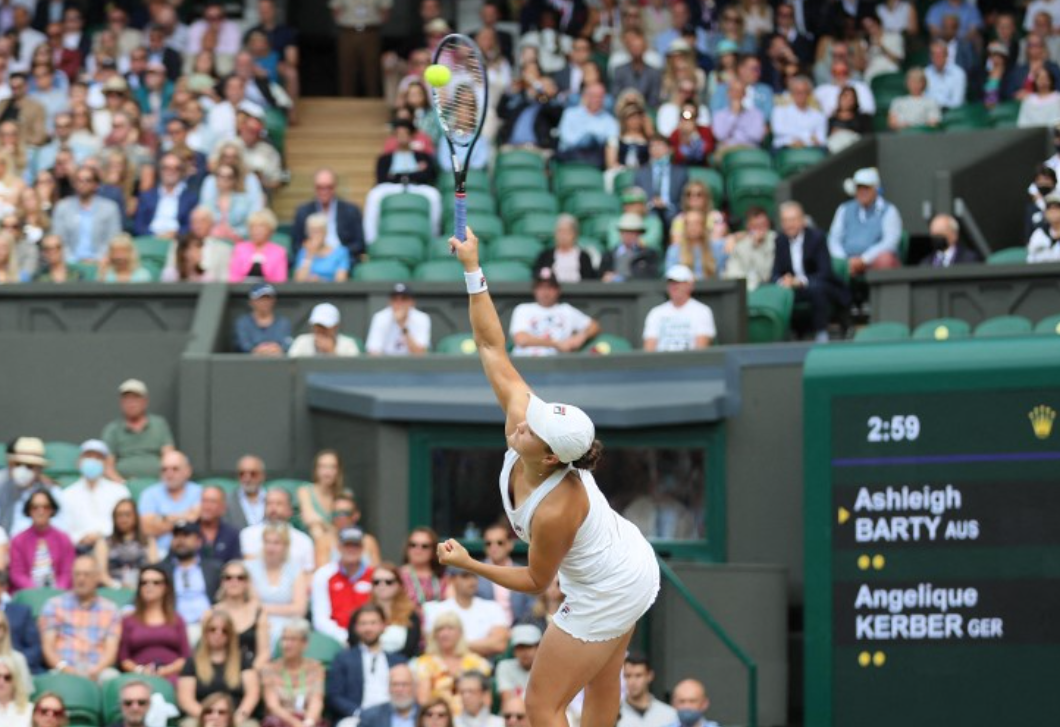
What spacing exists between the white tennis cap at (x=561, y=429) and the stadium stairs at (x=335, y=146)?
512 inches

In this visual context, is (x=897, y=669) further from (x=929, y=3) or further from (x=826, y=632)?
(x=929, y=3)

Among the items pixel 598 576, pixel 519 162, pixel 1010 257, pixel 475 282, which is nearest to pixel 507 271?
pixel 519 162

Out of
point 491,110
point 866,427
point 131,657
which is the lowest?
point 131,657

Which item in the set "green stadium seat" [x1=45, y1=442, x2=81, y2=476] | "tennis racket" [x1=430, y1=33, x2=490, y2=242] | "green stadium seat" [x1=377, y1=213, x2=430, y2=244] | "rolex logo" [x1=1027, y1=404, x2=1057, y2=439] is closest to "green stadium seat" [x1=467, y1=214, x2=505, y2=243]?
"green stadium seat" [x1=377, y1=213, x2=430, y2=244]

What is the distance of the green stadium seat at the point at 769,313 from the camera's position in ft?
61.5

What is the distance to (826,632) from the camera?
1450cm

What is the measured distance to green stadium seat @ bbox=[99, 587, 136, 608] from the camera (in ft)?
50.7

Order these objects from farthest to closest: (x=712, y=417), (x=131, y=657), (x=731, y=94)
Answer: (x=731, y=94) → (x=712, y=417) → (x=131, y=657)

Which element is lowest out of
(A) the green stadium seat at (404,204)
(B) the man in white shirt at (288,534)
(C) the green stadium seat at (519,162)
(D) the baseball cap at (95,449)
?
(B) the man in white shirt at (288,534)

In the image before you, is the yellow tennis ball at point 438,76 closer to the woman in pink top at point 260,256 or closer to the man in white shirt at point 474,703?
the man in white shirt at point 474,703

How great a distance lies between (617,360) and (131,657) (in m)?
4.54

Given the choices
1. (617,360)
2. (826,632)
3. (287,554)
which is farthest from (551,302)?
(826,632)

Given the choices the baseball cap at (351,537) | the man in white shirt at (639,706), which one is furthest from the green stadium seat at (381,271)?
the man in white shirt at (639,706)

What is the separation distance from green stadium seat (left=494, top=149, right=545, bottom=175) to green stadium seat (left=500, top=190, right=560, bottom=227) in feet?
1.91
